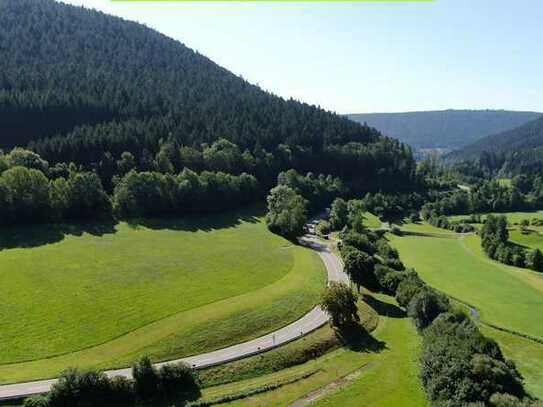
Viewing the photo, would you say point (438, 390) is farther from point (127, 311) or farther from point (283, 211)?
point (283, 211)

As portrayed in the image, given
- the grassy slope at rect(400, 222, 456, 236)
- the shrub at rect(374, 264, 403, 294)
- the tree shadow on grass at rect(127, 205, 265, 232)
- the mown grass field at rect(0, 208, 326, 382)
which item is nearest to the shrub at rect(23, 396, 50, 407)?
the mown grass field at rect(0, 208, 326, 382)

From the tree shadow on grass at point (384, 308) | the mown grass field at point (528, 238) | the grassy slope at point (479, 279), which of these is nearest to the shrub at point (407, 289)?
the tree shadow on grass at point (384, 308)

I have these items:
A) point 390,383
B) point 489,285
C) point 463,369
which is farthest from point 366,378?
point 489,285

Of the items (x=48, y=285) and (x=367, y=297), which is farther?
(x=367, y=297)

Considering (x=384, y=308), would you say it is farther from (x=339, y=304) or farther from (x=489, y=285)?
(x=489, y=285)

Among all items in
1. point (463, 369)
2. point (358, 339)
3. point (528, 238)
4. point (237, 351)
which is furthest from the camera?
point (528, 238)

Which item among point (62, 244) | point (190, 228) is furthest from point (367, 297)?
point (62, 244)
